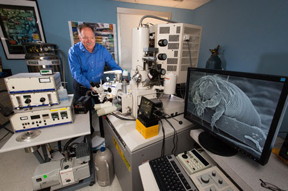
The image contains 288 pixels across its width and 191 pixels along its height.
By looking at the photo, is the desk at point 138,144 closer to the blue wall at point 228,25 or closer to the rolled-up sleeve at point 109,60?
the blue wall at point 228,25

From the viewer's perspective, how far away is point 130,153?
83 centimetres

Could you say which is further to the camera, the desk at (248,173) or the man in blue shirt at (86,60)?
the man in blue shirt at (86,60)

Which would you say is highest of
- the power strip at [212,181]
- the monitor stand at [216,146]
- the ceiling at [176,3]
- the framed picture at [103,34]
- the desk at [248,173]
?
the ceiling at [176,3]

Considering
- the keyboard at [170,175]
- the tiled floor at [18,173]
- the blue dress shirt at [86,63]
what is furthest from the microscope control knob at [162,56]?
the tiled floor at [18,173]

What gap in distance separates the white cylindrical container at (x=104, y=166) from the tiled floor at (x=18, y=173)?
0.09 metres

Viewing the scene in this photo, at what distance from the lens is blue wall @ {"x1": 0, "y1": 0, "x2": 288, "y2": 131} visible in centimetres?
160

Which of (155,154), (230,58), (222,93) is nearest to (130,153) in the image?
(155,154)

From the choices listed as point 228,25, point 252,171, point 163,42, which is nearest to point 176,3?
point 228,25

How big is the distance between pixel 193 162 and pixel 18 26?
3442 millimetres

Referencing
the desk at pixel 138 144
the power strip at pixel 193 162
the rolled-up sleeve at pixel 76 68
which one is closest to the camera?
the power strip at pixel 193 162

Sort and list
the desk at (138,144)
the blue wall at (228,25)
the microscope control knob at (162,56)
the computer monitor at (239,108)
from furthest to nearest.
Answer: the blue wall at (228,25), the microscope control knob at (162,56), the desk at (138,144), the computer monitor at (239,108)

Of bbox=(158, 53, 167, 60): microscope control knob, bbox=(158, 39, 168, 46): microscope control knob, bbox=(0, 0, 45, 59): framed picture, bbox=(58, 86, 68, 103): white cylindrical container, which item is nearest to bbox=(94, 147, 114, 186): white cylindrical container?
bbox=(58, 86, 68, 103): white cylindrical container

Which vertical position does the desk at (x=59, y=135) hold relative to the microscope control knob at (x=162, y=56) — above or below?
below

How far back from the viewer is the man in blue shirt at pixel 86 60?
1918 millimetres
